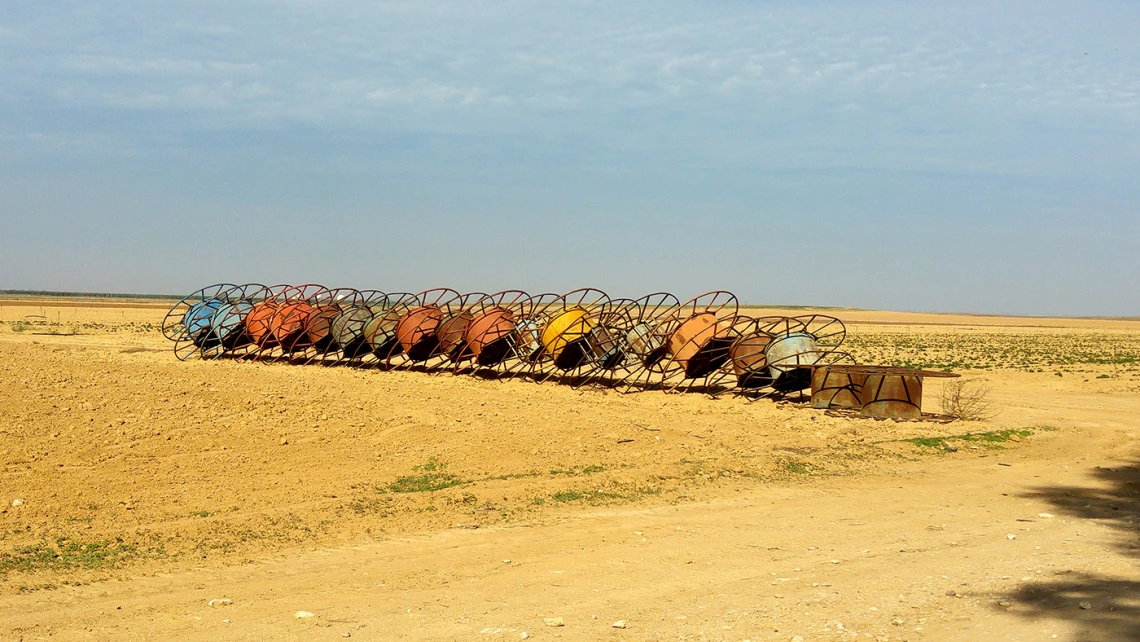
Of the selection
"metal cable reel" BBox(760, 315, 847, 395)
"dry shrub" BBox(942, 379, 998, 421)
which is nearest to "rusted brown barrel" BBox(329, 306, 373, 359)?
"metal cable reel" BBox(760, 315, 847, 395)

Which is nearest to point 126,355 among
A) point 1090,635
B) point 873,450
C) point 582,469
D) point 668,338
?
point 668,338

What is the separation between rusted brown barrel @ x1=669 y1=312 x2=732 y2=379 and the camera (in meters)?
20.9

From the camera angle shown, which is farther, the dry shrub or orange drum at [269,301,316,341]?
orange drum at [269,301,316,341]

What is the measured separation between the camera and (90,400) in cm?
1457

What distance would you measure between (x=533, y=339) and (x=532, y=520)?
46.1 ft

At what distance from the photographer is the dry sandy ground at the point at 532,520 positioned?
670 cm

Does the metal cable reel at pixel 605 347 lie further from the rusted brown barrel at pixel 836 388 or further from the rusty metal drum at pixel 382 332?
the rusty metal drum at pixel 382 332

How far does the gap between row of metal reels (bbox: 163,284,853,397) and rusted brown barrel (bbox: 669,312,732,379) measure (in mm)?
25

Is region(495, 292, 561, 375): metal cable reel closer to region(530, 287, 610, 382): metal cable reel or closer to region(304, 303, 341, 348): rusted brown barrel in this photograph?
region(530, 287, 610, 382): metal cable reel

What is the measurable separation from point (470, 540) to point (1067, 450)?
10.3 meters

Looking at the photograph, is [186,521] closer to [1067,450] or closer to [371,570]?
[371,570]

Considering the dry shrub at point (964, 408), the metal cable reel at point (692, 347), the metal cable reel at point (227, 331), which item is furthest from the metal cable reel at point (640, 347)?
the metal cable reel at point (227, 331)

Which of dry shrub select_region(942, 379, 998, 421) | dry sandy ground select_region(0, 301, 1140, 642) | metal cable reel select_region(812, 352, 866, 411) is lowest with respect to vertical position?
dry sandy ground select_region(0, 301, 1140, 642)

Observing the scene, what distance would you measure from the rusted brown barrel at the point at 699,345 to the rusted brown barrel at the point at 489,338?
450cm
